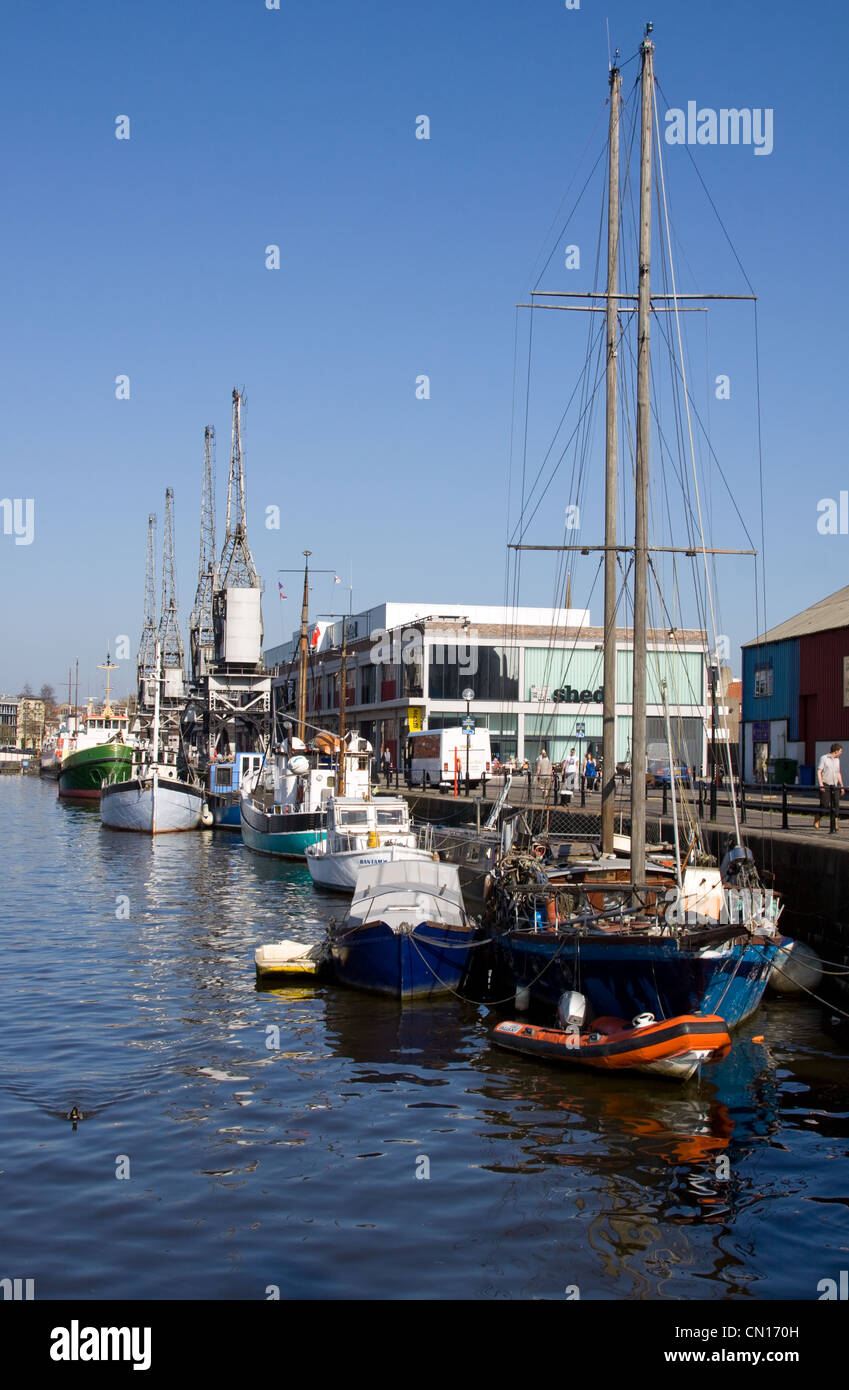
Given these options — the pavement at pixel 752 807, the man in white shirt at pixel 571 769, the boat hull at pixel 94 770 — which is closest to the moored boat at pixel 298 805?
the pavement at pixel 752 807

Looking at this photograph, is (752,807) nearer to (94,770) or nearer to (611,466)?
(611,466)

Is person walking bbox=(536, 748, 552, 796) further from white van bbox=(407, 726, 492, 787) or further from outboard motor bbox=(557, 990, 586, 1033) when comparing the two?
outboard motor bbox=(557, 990, 586, 1033)

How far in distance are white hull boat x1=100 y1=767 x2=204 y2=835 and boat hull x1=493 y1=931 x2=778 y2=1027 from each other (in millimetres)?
42257

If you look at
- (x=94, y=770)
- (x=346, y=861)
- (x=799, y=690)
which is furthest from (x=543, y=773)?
(x=94, y=770)

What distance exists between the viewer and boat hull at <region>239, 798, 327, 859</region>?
1747 inches

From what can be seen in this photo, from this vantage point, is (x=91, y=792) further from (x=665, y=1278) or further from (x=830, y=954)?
(x=665, y=1278)

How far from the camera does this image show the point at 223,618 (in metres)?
87.5

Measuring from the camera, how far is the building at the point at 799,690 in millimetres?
44031

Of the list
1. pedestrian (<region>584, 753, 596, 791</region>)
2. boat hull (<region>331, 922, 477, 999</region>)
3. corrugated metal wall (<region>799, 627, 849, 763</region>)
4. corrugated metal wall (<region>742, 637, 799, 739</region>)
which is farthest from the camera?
pedestrian (<region>584, 753, 596, 791</region>)

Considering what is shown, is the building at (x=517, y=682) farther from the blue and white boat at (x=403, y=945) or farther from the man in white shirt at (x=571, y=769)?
the blue and white boat at (x=403, y=945)

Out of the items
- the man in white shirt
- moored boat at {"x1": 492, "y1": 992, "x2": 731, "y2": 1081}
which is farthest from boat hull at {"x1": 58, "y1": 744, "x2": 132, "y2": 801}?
moored boat at {"x1": 492, "y1": 992, "x2": 731, "y2": 1081}

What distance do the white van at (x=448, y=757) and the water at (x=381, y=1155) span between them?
36.3 metres

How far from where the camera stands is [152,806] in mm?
57594

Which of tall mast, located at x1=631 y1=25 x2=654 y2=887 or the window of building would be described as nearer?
tall mast, located at x1=631 y1=25 x2=654 y2=887
